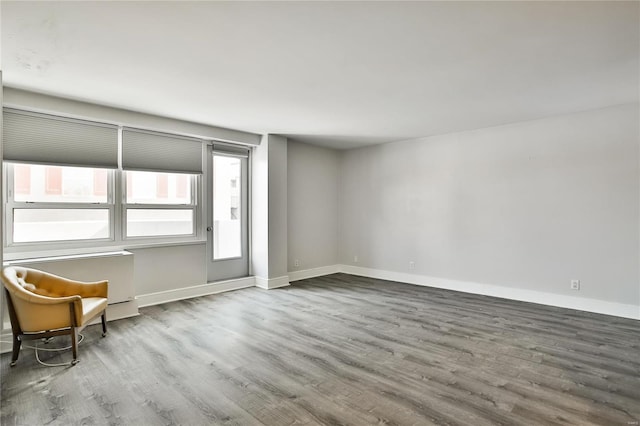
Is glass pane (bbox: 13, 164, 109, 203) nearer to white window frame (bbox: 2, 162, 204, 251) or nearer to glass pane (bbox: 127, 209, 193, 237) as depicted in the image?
white window frame (bbox: 2, 162, 204, 251)

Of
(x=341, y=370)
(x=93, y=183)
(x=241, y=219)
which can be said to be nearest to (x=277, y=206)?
(x=241, y=219)

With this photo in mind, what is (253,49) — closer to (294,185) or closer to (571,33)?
(571,33)

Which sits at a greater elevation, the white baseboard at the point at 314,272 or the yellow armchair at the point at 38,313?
the yellow armchair at the point at 38,313

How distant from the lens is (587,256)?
461cm

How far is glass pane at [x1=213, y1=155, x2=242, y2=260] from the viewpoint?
584 cm

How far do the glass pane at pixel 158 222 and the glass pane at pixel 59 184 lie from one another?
1.51ft

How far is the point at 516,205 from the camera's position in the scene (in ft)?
17.1

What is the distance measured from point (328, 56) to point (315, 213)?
4388 millimetres

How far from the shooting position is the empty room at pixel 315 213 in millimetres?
2412

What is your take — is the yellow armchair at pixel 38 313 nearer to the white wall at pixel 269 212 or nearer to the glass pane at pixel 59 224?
the glass pane at pixel 59 224

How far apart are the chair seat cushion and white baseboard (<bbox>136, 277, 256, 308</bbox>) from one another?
1127 millimetres

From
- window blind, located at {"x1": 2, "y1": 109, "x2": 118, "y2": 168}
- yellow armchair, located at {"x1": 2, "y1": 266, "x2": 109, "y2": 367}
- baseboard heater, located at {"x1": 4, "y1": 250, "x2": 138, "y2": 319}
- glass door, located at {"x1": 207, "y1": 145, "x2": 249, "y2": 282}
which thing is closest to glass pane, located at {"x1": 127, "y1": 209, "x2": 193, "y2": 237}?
glass door, located at {"x1": 207, "y1": 145, "x2": 249, "y2": 282}

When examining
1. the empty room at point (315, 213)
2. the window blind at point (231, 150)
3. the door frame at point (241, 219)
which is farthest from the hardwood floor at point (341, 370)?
the window blind at point (231, 150)

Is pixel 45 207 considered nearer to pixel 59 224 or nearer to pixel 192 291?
pixel 59 224
